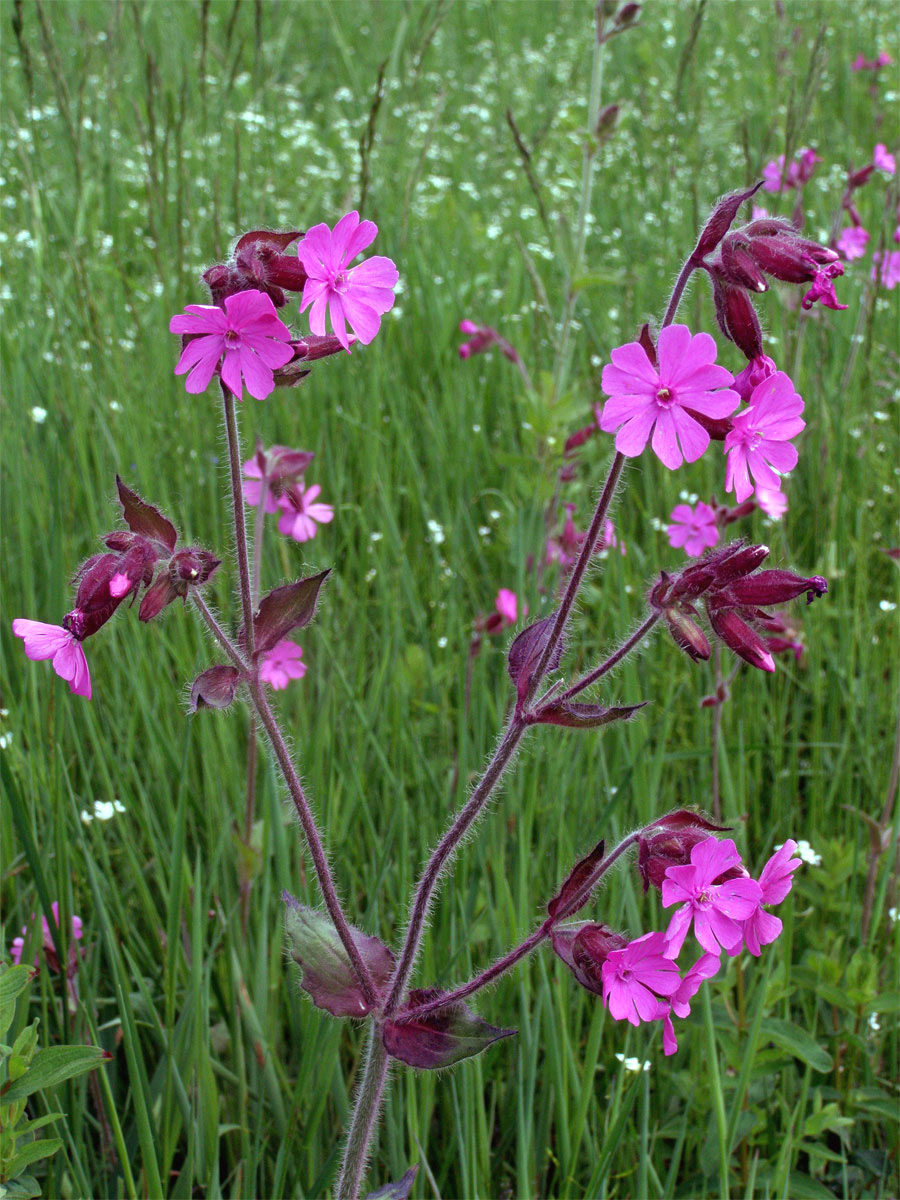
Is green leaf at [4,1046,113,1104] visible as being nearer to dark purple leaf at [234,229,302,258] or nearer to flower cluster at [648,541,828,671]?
flower cluster at [648,541,828,671]

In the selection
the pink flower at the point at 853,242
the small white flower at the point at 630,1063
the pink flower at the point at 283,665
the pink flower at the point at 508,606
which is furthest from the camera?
the pink flower at the point at 853,242

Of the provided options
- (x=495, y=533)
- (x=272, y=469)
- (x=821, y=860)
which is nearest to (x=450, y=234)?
(x=495, y=533)

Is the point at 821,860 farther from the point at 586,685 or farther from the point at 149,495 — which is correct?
the point at 149,495

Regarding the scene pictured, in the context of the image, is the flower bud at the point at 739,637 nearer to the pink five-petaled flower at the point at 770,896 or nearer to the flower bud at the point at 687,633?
the flower bud at the point at 687,633

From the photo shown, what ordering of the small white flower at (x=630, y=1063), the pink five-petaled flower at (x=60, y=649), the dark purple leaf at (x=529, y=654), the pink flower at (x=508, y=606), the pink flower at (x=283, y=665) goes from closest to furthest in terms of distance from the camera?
the pink five-petaled flower at (x=60, y=649)
the dark purple leaf at (x=529, y=654)
the small white flower at (x=630, y=1063)
the pink flower at (x=283, y=665)
the pink flower at (x=508, y=606)

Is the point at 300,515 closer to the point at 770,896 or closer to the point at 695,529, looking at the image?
the point at 695,529

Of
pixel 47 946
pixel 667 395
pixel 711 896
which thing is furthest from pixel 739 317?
pixel 47 946

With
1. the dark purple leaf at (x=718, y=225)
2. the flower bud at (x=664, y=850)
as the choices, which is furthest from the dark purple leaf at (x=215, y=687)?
the dark purple leaf at (x=718, y=225)
